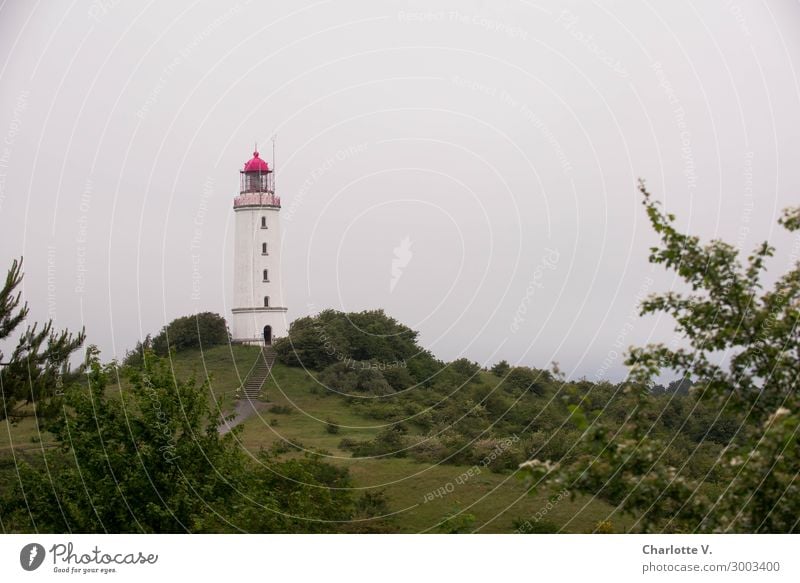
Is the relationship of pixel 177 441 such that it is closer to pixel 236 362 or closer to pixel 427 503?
pixel 427 503

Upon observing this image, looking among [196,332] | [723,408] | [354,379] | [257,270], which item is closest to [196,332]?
[196,332]

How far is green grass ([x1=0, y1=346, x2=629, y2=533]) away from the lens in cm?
3517

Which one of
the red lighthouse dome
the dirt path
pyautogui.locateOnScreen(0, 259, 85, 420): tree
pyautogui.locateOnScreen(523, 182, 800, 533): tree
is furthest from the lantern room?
pyautogui.locateOnScreen(523, 182, 800, 533): tree

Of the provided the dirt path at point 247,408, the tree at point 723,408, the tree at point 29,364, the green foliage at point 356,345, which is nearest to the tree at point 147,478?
the tree at point 29,364

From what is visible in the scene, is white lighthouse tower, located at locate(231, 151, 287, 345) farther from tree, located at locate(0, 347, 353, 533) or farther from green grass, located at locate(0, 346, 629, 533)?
tree, located at locate(0, 347, 353, 533)

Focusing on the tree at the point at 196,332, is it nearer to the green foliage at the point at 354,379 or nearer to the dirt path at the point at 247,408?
the green foliage at the point at 354,379

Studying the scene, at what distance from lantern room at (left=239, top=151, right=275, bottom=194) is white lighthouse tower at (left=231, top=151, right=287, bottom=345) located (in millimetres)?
102

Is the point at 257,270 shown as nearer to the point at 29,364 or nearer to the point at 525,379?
the point at 525,379

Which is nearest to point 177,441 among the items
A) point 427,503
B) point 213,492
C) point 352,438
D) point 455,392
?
point 213,492

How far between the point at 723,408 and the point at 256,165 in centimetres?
6257

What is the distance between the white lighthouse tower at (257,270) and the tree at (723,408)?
58.3 metres

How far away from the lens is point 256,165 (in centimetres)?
7388

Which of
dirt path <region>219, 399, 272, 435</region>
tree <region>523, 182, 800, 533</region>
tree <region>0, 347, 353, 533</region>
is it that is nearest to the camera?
tree <region>523, 182, 800, 533</region>

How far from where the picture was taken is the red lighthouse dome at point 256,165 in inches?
2911
